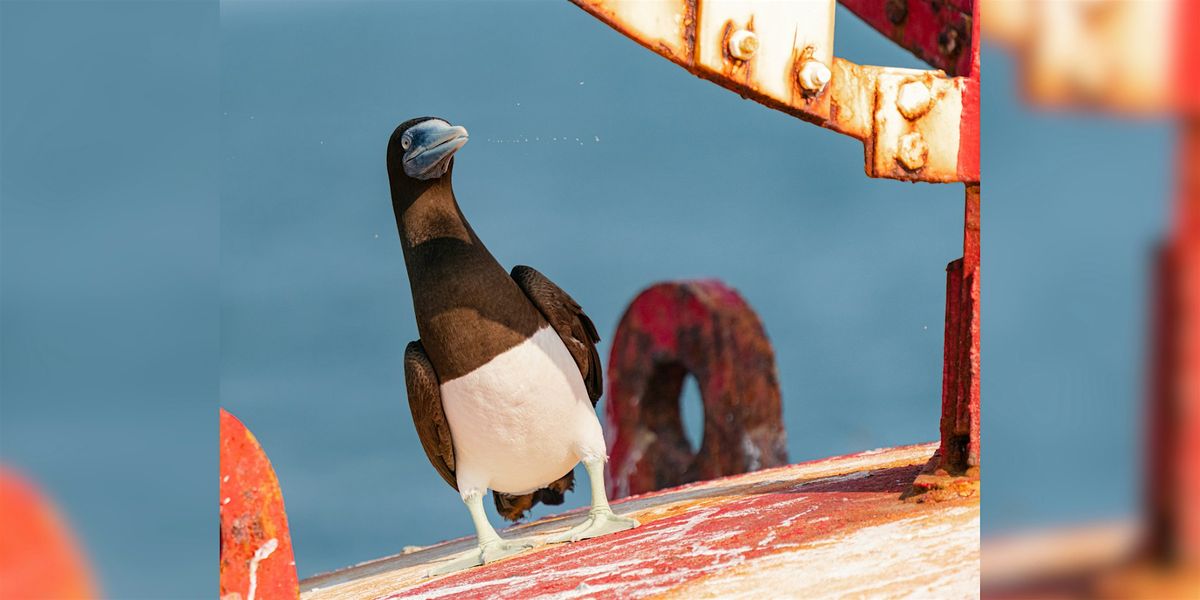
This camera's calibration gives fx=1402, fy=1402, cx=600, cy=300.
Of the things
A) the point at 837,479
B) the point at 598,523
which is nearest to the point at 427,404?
the point at 598,523

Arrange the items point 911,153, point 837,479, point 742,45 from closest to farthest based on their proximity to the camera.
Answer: point 742,45
point 911,153
point 837,479

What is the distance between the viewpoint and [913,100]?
3371 mm

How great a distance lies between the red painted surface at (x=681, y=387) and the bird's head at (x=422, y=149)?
296 centimetres

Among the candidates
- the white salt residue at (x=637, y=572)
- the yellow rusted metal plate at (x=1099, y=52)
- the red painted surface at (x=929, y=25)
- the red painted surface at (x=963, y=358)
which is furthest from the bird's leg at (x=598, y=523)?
the yellow rusted metal plate at (x=1099, y=52)

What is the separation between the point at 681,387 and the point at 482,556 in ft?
11.2

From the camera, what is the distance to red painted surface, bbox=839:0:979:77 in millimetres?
4152

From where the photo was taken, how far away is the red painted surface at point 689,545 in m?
2.99

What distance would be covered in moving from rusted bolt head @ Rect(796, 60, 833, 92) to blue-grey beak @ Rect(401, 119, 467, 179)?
1.07m

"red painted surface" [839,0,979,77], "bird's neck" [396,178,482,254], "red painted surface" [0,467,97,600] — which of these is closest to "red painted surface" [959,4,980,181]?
"red painted surface" [839,0,979,77]

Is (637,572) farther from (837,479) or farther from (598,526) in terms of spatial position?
(837,479)

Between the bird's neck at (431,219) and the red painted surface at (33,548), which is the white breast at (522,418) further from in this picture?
the red painted surface at (33,548)

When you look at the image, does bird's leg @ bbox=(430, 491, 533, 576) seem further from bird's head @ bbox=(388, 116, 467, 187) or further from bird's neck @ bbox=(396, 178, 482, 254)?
bird's head @ bbox=(388, 116, 467, 187)

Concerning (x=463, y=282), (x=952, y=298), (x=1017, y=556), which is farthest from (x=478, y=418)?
(x=1017, y=556)

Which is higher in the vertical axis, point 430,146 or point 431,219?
point 430,146
